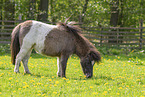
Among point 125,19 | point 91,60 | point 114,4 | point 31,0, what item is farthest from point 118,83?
point 125,19

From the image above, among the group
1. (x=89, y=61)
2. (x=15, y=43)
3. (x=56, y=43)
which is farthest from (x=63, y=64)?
(x=15, y=43)

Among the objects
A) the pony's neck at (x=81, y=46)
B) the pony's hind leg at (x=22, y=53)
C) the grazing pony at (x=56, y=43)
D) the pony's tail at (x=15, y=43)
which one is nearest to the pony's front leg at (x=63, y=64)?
the grazing pony at (x=56, y=43)

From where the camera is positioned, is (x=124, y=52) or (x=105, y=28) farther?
(x=105, y=28)

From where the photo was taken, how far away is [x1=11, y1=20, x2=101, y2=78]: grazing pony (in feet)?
22.6

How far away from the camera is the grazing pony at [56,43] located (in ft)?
22.6

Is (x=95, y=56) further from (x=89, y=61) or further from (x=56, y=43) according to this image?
(x=56, y=43)

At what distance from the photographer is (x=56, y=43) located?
6.89 metres

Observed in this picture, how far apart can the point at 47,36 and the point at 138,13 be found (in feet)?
39.6

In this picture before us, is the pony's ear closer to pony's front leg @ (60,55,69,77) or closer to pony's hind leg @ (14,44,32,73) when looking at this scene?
pony's front leg @ (60,55,69,77)

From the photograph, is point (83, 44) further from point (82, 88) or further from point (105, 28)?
point (105, 28)

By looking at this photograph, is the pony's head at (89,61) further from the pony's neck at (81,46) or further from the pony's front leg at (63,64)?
the pony's front leg at (63,64)

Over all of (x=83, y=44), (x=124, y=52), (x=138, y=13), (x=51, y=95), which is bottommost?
(x=124, y=52)

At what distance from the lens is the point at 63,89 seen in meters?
5.16

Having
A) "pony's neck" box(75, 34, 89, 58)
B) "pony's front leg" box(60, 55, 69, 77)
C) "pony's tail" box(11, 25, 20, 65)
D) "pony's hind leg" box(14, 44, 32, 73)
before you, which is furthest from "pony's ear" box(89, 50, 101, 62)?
"pony's tail" box(11, 25, 20, 65)
